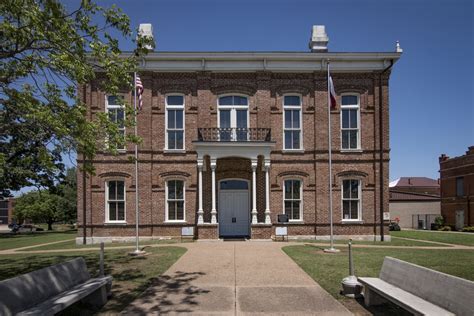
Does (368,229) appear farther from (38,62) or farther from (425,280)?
(38,62)

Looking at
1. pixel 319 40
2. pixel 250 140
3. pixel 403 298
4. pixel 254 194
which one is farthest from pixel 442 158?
pixel 403 298

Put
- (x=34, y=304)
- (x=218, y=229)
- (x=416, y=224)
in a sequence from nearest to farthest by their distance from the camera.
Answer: (x=34, y=304) < (x=218, y=229) < (x=416, y=224)

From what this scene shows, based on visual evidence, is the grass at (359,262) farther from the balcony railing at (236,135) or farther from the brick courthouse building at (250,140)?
the balcony railing at (236,135)

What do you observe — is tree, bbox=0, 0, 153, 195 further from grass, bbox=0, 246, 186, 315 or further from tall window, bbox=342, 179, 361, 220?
tall window, bbox=342, 179, 361, 220

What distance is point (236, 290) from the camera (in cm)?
812

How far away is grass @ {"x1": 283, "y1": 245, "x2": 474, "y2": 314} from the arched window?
30.3 ft

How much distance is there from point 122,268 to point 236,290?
4.49 metres

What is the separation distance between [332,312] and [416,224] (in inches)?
1678

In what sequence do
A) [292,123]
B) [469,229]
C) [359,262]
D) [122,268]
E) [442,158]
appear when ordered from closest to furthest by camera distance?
[122,268] < [359,262] < [292,123] < [469,229] < [442,158]

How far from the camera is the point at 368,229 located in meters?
19.9

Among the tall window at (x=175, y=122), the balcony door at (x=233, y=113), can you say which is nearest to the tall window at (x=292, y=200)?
the balcony door at (x=233, y=113)

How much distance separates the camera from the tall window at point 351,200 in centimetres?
2014

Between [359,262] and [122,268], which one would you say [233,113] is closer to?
[359,262]

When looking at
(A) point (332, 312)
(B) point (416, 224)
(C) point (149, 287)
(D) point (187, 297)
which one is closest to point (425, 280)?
(A) point (332, 312)
